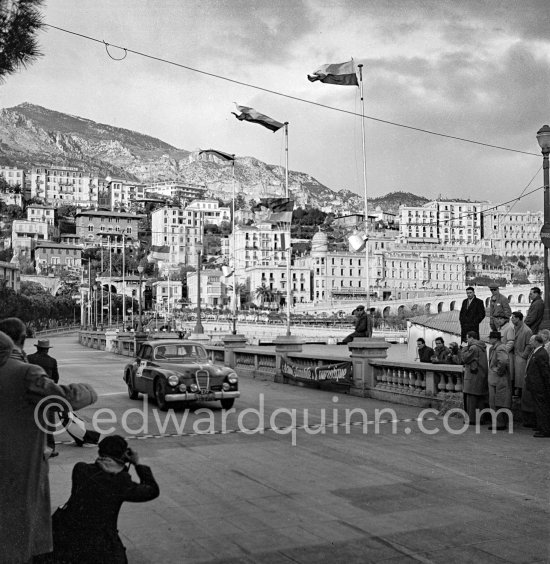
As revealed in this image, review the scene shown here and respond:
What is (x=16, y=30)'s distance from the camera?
5543mm

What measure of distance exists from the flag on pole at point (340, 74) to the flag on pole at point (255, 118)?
361 cm

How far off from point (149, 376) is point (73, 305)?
4900 inches

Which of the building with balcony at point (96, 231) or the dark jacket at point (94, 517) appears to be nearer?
the dark jacket at point (94, 517)

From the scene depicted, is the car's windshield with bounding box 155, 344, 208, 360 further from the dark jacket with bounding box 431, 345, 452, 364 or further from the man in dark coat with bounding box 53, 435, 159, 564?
the man in dark coat with bounding box 53, 435, 159, 564

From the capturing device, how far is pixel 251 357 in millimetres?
25531

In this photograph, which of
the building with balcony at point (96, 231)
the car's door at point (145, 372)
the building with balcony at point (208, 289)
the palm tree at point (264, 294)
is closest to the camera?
the car's door at point (145, 372)

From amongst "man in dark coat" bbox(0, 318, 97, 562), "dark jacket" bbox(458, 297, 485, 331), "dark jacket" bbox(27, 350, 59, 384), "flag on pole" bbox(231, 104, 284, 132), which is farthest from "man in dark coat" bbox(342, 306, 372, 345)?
"man in dark coat" bbox(0, 318, 97, 562)

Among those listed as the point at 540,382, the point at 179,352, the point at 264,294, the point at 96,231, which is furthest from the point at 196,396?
the point at 96,231

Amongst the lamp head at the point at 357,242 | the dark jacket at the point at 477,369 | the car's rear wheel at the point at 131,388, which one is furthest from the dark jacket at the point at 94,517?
the lamp head at the point at 357,242

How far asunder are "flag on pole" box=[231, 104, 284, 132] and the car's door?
13111 millimetres

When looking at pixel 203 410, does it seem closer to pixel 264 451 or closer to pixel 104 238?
pixel 264 451

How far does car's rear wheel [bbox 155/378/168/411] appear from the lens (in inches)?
579

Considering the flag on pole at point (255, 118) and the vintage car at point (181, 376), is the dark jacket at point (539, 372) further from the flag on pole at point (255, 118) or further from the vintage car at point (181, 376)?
the flag on pole at point (255, 118)

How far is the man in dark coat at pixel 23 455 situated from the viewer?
12.5ft
